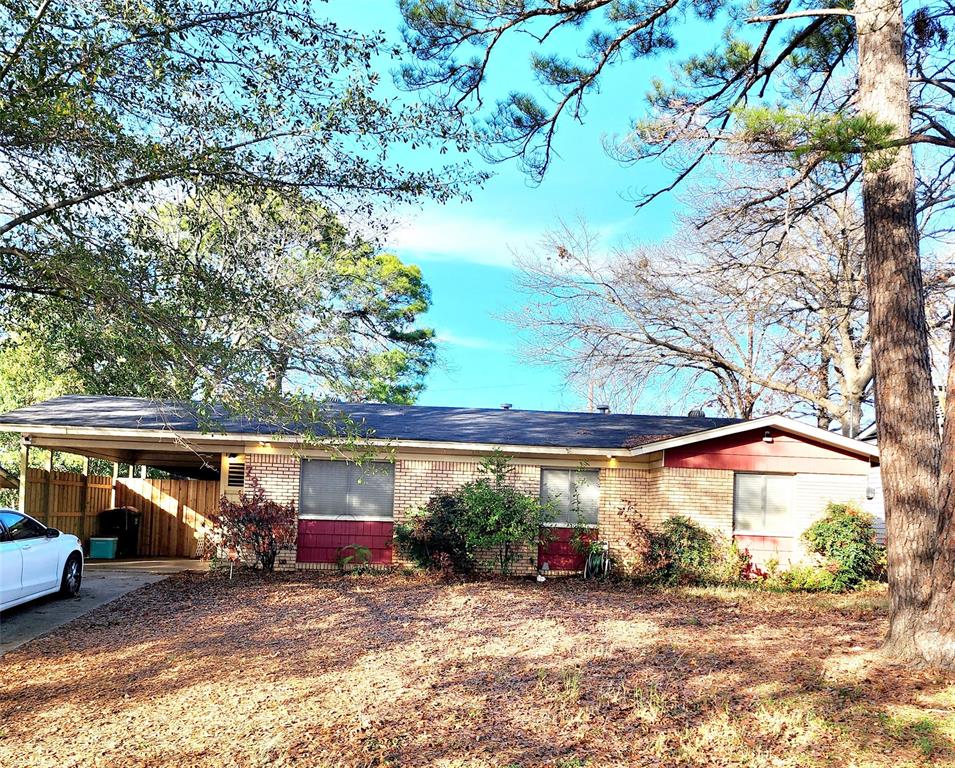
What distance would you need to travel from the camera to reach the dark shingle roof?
15.1 m

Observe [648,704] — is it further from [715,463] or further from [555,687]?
[715,463]

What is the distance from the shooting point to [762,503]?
15492 millimetres

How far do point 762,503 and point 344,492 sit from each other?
806cm

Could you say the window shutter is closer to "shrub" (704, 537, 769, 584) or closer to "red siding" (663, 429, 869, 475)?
"red siding" (663, 429, 869, 475)

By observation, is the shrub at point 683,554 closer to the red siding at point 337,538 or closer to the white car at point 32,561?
the red siding at point 337,538

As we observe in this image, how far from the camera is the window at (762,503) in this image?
15.4 metres

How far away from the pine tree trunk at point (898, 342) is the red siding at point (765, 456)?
685 centimetres

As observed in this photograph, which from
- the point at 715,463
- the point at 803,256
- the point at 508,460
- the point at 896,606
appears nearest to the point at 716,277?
the point at 803,256

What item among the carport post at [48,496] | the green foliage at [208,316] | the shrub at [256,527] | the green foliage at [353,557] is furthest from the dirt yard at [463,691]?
the carport post at [48,496]

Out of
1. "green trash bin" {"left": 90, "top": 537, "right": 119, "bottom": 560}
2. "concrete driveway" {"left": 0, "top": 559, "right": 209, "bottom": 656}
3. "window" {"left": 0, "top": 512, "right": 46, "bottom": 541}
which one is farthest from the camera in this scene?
"green trash bin" {"left": 90, "top": 537, "right": 119, "bottom": 560}

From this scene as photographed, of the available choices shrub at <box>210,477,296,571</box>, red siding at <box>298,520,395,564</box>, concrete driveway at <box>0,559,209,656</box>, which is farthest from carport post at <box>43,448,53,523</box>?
red siding at <box>298,520,395,564</box>

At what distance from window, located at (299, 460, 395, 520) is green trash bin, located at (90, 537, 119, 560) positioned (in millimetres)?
5624

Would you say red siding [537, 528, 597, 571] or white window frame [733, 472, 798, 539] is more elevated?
white window frame [733, 472, 798, 539]

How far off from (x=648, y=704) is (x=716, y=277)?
54.4 ft
